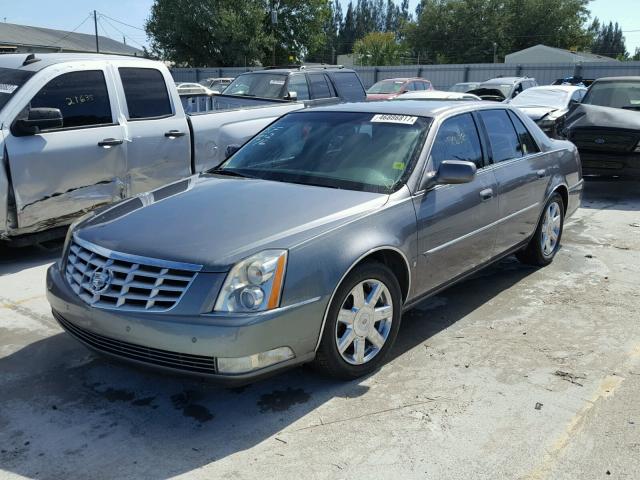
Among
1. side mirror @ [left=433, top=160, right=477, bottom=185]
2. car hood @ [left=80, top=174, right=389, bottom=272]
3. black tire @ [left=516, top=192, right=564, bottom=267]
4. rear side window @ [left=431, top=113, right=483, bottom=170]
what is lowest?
black tire @ [left=516, top=192, right=564, bottom=267]

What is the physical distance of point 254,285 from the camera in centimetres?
314

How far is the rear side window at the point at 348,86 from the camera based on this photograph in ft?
39.3

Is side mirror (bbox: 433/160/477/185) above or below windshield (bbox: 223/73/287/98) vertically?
below

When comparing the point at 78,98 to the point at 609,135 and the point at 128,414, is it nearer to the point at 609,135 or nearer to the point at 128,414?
the point at 128,414

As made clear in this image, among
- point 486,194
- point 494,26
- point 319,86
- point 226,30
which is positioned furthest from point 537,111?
point 494,26

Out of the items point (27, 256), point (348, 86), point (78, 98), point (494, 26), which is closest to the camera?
point (78, 98)

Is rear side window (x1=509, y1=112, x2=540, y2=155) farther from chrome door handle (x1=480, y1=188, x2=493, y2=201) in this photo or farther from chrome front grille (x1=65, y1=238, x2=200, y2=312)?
chrome front grille (x1=65, y1=238, x2=200, y2=312)

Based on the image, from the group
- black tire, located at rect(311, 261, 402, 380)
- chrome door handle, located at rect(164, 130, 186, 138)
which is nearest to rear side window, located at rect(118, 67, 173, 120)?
chrome door handle, located at rect(164, 130, 186, 138)

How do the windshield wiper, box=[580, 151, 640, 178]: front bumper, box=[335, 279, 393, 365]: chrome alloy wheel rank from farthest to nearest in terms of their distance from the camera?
box=[580, 151, 640, 178]: front bumper < the windshield wiper < box=[335, 279, 393, 365]: chrome alloy wheel

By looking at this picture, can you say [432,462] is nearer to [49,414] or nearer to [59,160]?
[49,414]

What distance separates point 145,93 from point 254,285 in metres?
4.47

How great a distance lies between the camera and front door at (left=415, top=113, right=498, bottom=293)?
417cm

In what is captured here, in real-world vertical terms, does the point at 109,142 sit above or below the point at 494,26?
below

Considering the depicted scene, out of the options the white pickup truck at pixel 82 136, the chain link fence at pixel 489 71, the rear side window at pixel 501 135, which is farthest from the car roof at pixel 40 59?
the chain link fence at pixel 489 71
